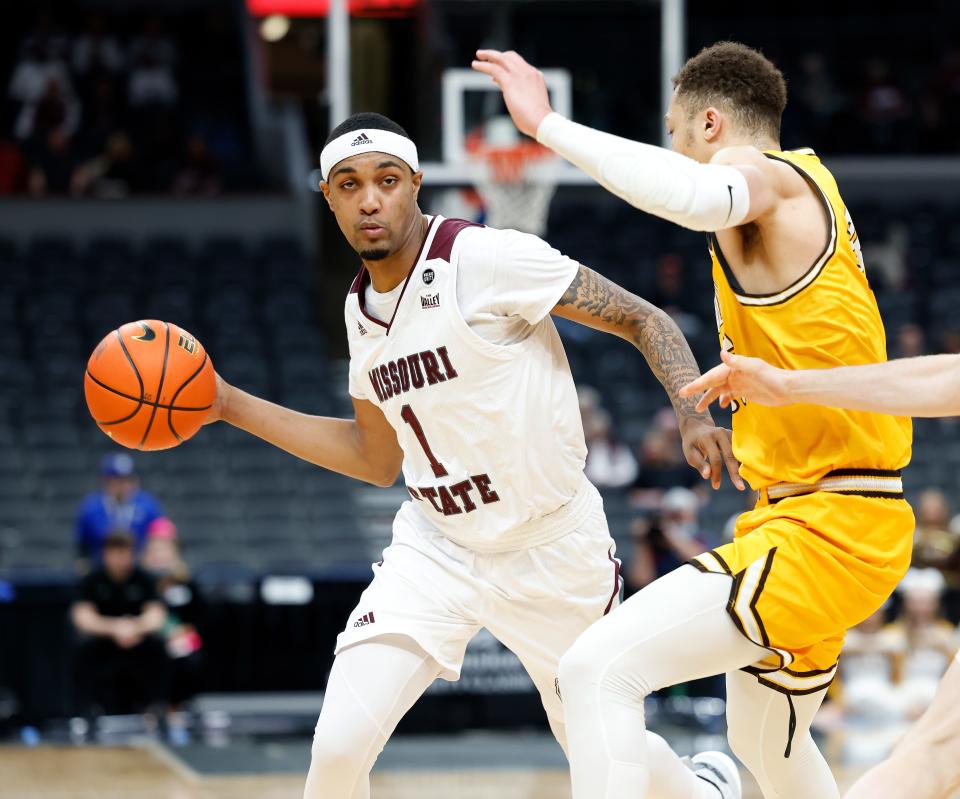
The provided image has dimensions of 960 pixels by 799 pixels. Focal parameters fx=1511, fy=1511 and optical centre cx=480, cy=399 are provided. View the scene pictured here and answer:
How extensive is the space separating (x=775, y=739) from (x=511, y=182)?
8165 mm

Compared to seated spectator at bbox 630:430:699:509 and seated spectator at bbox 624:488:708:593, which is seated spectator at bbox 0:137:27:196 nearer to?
seated spectator at bbox 630:430:699:509

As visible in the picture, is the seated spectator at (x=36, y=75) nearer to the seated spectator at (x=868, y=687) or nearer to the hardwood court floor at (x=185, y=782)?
the hardwood court floor at (x=185, y=782)

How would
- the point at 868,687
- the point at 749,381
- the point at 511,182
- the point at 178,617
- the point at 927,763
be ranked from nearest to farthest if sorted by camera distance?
1. the point at 927,763
2. the point at 749,381
3. the point at 868,687
4. the point at 178,617
5. the point at 511,182

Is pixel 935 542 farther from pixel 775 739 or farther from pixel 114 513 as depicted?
pixel 775 739

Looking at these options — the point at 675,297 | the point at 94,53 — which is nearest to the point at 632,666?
the point at 675,297

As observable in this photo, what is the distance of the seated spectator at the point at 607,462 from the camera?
41.6 ft

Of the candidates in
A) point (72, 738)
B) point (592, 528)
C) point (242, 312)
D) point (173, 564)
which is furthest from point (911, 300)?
point (592, 528)

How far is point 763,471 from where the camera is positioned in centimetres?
419

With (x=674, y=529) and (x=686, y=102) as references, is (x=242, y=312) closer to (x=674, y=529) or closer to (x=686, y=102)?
(x=674, y=529)

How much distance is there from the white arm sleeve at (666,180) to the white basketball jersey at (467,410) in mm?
727

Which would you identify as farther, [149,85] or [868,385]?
[149,85]

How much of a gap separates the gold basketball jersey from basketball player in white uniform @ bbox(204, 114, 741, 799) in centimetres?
39

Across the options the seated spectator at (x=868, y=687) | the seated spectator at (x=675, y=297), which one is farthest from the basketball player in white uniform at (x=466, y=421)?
the seated spectator at (x=675, y=297)

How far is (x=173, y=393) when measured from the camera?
4723 mm
